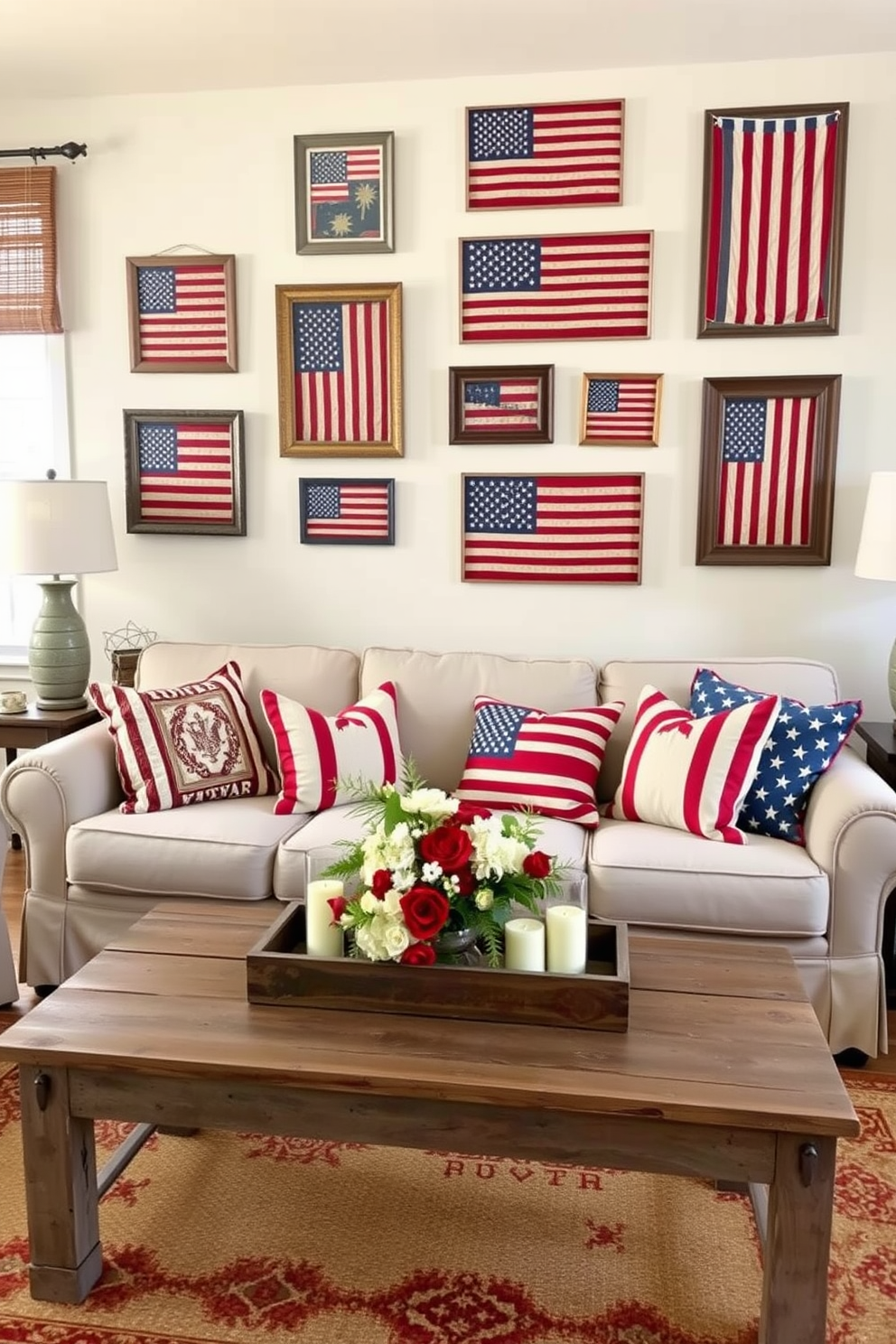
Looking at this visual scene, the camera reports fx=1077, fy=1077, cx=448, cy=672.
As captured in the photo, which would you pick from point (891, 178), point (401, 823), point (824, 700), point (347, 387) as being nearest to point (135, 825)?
point (401, 823)

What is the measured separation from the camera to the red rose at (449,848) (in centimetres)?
185

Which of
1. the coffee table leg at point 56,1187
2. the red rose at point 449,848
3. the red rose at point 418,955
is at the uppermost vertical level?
the red rose at point 449,848

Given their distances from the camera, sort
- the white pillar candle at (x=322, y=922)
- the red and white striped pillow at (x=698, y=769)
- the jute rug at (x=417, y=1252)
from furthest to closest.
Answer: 1. the red and white striped pillow at (x=698, y=769)
2. the white pillar candle at (x=322, y=922)
3. the jute rug at (x=417, y=1252)

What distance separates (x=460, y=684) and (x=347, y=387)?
1.16 meters

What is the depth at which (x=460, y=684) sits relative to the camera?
131 inches

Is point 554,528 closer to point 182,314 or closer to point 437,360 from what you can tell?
point 437,360

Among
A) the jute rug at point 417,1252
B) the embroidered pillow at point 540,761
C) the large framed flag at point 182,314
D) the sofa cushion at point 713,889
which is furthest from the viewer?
the large framed flag at point 182,314

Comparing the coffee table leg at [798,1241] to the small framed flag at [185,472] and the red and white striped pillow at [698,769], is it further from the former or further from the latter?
the small framed flag at [185,472]

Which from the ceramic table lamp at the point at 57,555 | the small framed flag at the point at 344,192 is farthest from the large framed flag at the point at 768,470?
the ceramic table lamp at the point at 57,555

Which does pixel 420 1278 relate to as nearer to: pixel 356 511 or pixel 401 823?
pixel 401 823

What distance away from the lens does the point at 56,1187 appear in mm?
1836

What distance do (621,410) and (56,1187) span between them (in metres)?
2.78

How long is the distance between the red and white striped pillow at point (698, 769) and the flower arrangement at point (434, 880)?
0.99 m

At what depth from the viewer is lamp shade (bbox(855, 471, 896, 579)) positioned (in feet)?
10.2
